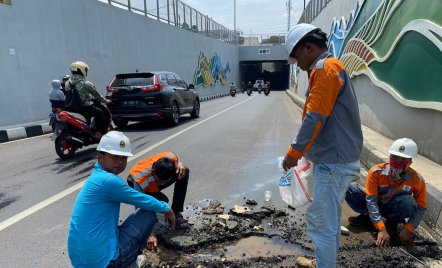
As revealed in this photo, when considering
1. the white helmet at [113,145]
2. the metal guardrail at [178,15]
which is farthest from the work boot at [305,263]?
the metal guardrail at [178,15]

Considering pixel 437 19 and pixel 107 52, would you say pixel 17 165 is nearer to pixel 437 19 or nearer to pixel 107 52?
pixel 437 19

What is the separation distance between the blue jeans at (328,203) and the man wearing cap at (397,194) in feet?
3.15

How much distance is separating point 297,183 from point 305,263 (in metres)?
0.65

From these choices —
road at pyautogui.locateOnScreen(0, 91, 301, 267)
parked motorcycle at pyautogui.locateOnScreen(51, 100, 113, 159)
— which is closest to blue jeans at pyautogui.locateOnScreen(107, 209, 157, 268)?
road at pyautogui.locateOnScreen(0, 91, 301, 267)

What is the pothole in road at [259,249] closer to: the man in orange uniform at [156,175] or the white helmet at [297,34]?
the man in orange uniform at [156,175]

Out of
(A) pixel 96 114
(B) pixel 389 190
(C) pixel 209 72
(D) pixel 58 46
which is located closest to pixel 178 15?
(C) pixel 209 72

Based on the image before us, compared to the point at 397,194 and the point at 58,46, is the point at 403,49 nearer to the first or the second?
the point at 397,194

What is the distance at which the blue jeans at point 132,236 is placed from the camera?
2.14 m

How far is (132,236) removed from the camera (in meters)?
2.27

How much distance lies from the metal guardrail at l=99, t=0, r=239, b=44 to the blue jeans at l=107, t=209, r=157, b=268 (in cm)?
1415

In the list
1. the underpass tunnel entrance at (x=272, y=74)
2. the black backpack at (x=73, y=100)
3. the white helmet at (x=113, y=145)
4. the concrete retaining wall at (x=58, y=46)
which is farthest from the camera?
the underpass tunnel entrance at (x=272, y=74)

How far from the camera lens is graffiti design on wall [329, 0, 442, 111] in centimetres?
453

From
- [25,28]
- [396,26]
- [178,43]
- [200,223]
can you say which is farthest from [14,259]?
[178,43]

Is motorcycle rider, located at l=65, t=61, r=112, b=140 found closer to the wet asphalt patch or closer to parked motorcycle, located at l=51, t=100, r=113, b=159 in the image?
parked motorcycle, located at l=51, t=100, r=113, b=159
